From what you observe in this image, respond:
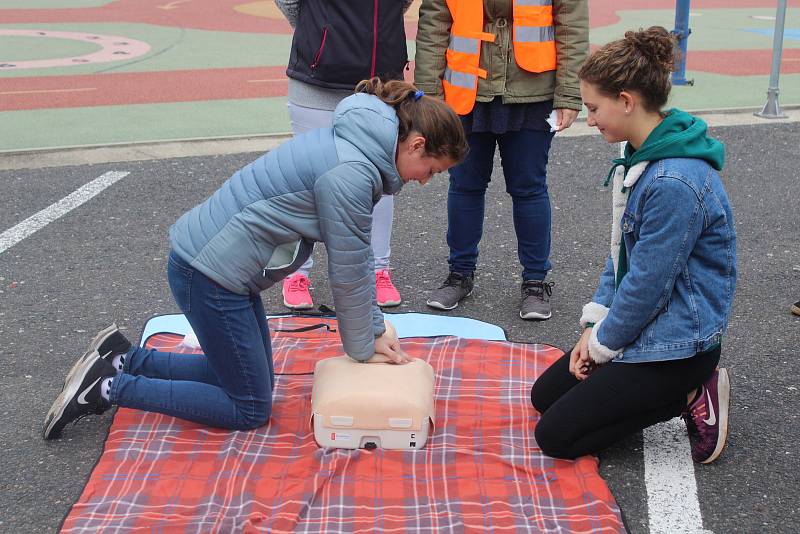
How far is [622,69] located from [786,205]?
3.42 m

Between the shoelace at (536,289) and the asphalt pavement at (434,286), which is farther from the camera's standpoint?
the shoelace at (536,289)

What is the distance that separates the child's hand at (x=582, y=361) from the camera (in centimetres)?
308

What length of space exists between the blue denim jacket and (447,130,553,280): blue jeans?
3.70ft

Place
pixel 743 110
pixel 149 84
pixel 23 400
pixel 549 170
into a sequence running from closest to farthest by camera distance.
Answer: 1. pixel 23 400
2. pixel 549 170
3. pixel 743 110
4. pixel 149 84

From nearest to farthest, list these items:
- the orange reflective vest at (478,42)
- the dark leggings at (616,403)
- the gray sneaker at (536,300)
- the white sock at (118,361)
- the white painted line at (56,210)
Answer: the dark leggings at (616,403), the white sock at (118,361), the orange reflective vest at (478,42), the gray sneaker at (536,300), the white painted line at (56,210)

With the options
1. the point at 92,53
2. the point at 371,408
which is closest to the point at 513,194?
the point at 371,408

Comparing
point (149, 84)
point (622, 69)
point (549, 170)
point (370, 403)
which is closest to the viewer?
point (622, 69)

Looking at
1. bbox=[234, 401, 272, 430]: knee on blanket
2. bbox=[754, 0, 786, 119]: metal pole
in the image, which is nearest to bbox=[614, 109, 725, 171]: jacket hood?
bbox=[234, 401, 272, 430]: knee on blanket

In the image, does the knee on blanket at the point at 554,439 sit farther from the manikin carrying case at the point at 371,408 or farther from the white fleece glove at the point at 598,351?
the manikin carrying case at the point at 371,408

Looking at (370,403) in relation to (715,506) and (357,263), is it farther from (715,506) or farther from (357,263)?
(715,506)

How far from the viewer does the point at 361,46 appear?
3.91 m

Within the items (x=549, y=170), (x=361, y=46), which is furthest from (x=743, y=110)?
(x=361, y=46)

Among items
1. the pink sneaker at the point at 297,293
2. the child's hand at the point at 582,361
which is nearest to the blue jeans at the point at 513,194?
the pink sneaker at the point at 297,293

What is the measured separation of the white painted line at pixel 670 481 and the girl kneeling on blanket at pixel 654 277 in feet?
0.29
